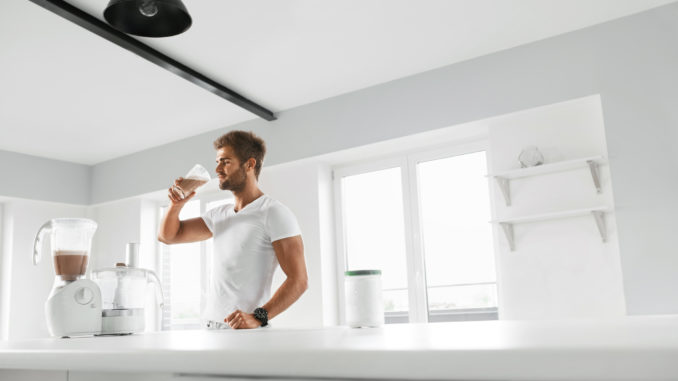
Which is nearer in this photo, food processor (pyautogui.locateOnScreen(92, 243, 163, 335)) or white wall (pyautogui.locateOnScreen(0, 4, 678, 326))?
food processor (pyautogui.locateOnScreen(92, 243, 163, 335))

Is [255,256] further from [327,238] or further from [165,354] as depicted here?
[327,238]

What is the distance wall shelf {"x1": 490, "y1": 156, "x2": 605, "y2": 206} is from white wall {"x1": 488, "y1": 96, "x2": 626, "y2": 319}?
31mm

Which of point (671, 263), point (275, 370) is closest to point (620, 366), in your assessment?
point (275, 370)

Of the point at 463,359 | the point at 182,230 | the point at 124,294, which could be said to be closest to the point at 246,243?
the point at 182,230

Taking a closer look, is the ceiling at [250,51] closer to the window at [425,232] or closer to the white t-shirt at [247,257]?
the window at [425,232]

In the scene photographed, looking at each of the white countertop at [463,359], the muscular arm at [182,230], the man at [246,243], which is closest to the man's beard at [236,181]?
the man at [246,243]

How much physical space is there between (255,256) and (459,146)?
212 cm

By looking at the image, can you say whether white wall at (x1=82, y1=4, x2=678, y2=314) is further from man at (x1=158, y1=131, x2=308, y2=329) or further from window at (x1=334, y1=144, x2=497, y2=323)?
man at (x1=158, y1=131, x2=308, y2=329)

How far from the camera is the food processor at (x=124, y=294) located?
1.32 metres

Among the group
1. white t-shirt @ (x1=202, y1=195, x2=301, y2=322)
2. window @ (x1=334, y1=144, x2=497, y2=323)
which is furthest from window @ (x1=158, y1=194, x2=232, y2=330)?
white t-shirt @ (x1=202, y1=195, x2=301, y2=322)

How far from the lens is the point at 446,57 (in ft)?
10.9

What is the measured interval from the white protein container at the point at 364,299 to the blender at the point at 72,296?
2.03 ft

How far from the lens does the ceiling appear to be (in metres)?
2.77

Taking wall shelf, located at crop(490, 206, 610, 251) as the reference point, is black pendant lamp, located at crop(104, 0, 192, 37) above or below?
above
